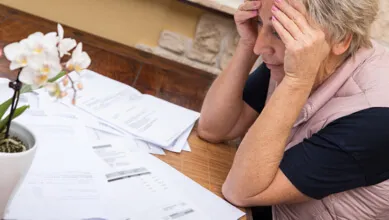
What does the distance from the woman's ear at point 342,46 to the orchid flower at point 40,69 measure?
72 cm

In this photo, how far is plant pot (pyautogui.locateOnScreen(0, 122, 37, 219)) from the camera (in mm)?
653

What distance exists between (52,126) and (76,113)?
0.37ft

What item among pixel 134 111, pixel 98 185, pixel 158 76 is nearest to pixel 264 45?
A: pixel 134 111

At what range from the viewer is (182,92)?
2154 mm

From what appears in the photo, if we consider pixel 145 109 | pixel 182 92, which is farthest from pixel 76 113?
pixel 182 92

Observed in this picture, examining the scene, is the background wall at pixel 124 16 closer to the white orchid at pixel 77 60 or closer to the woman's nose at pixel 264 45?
the woman's nose at pixel 264 45

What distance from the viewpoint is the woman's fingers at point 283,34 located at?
109 cm

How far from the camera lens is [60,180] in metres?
0.90

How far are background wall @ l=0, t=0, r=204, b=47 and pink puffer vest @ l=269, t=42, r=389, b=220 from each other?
6.15 ft

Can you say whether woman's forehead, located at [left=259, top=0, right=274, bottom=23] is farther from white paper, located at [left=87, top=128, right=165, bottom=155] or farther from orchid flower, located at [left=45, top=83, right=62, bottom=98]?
orchid flower, located at [left=45, top=83, right=62, bottom=98]

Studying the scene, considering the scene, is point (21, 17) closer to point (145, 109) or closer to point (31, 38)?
point (145, 109)

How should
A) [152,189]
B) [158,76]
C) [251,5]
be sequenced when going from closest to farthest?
[152,189] → [251,5] → [158,76]

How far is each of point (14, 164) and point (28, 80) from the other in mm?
119

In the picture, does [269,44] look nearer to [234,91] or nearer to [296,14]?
[296,14]
